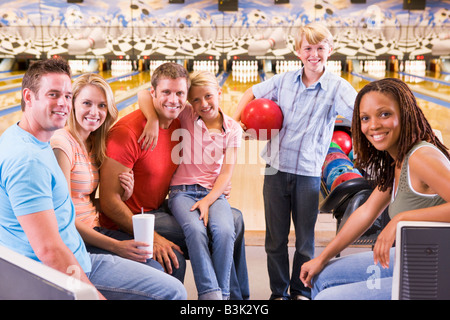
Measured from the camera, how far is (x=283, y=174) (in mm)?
1949

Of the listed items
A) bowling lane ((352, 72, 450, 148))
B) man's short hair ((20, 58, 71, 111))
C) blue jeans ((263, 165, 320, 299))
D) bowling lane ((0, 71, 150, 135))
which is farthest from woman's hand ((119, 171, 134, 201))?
bowling lane ((352, 72, 450, 148))

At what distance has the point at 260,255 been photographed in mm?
2311

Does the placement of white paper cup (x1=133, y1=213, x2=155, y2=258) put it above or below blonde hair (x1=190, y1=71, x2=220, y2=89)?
below

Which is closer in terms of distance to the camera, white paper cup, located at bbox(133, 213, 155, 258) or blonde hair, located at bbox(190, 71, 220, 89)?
white paper cup, located at bbox(133, 213, 155, 258)

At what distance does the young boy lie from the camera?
188 cm

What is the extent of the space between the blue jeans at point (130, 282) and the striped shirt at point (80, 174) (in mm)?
238

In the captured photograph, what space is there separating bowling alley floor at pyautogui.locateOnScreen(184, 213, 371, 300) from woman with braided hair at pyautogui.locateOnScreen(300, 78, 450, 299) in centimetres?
62

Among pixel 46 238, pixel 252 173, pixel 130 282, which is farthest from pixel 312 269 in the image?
pixel 252 173

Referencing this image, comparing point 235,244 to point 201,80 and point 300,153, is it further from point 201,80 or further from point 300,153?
point 201,80

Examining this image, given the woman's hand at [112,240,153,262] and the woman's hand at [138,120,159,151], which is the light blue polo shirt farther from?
the woman's hand at [138,120,159,151]

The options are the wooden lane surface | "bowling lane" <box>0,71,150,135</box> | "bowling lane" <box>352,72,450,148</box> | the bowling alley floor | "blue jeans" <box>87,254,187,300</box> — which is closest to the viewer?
"blue jeans" <box>87,254,187,300</box>

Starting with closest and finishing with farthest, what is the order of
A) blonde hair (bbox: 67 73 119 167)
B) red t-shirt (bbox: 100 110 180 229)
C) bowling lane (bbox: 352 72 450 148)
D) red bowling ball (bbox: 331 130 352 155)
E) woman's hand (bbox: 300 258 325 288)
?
woman's hand (bbox: 300 258 325 288) → blonde hair (bbox: 67 73 119 167) → red t-shirt (bbox: 100 110 180 229) → red bowling ball (bbox: 331 130 352 155) → bowling lane (bbox: 352 72 450 148)

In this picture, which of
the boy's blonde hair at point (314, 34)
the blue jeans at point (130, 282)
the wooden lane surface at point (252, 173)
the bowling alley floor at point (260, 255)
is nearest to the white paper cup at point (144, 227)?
the blue jeans at point (130, 282)
